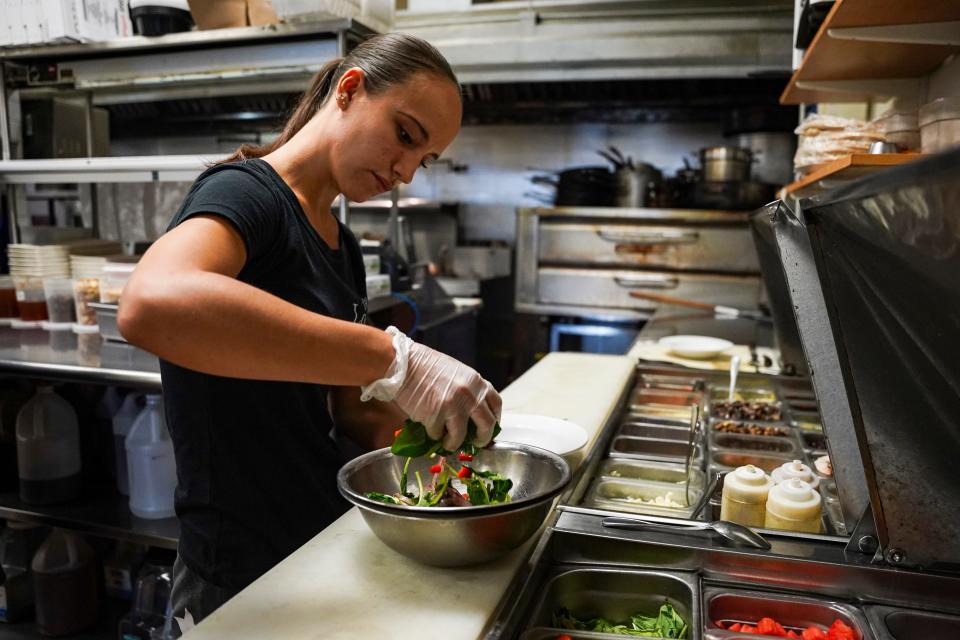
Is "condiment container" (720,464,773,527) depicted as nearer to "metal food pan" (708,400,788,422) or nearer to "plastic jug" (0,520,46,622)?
"metal food pan" (708,400,788,422)

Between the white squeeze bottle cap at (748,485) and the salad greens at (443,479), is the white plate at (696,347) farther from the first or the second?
the salad greens at (443,479)

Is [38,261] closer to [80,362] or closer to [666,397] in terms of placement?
[80,362]

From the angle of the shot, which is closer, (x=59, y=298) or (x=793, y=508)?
(x=793, y=508)

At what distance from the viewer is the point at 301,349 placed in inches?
41.8

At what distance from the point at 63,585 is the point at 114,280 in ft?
4.42

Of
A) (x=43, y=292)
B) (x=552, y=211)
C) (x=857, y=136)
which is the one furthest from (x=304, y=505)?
(x=552, y=211)

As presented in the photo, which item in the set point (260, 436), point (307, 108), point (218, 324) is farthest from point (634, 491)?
point (307, 108)

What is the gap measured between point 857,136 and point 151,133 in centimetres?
745

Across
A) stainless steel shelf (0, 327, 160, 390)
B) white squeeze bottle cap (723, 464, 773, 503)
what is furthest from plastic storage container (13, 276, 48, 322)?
white squeeze bottle cap (723, 464, 773, 503)

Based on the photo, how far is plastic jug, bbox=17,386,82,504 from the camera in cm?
289

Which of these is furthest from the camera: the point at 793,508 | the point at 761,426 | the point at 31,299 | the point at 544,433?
the point at 31,299

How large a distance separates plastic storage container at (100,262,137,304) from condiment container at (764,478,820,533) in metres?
2.67

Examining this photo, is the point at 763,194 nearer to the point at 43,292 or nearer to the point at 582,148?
the point at 582,148

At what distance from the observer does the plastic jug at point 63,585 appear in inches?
113
